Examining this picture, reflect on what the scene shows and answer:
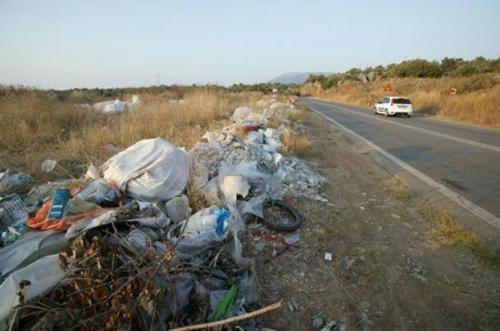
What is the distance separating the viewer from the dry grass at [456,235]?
2.48 meters

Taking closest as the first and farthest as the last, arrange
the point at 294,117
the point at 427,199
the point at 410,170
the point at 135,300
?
the point at 135,300
the point at 427,199
the point at 410,170
the point at 294,117

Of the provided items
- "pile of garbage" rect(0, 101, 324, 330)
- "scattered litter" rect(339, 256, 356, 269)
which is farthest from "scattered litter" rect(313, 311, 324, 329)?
"scattered litter" rect(339, 256, 356, 269)

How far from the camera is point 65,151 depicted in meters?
5.16

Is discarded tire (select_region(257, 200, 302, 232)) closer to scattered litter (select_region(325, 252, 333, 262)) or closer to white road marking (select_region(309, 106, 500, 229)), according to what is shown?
scattered litter (select_region(325, 252, 333, 262))

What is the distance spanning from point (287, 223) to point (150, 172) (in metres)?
1.73

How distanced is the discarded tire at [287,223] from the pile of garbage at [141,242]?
15mm

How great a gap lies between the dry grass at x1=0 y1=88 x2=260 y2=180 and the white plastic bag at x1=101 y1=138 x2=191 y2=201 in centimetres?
139

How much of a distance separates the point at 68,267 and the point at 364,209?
129 inches

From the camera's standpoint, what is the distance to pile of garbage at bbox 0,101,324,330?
1.38 m

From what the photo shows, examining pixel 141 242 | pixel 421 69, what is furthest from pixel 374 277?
pixel 421 69

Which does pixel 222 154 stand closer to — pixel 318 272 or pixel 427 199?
pixel 318 272

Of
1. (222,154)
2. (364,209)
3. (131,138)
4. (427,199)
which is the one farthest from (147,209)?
(131,138)

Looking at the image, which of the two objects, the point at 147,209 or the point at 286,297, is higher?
the point at 147,209

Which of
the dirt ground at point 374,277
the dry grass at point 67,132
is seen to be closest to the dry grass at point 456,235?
the dirt ground at point 374,277
